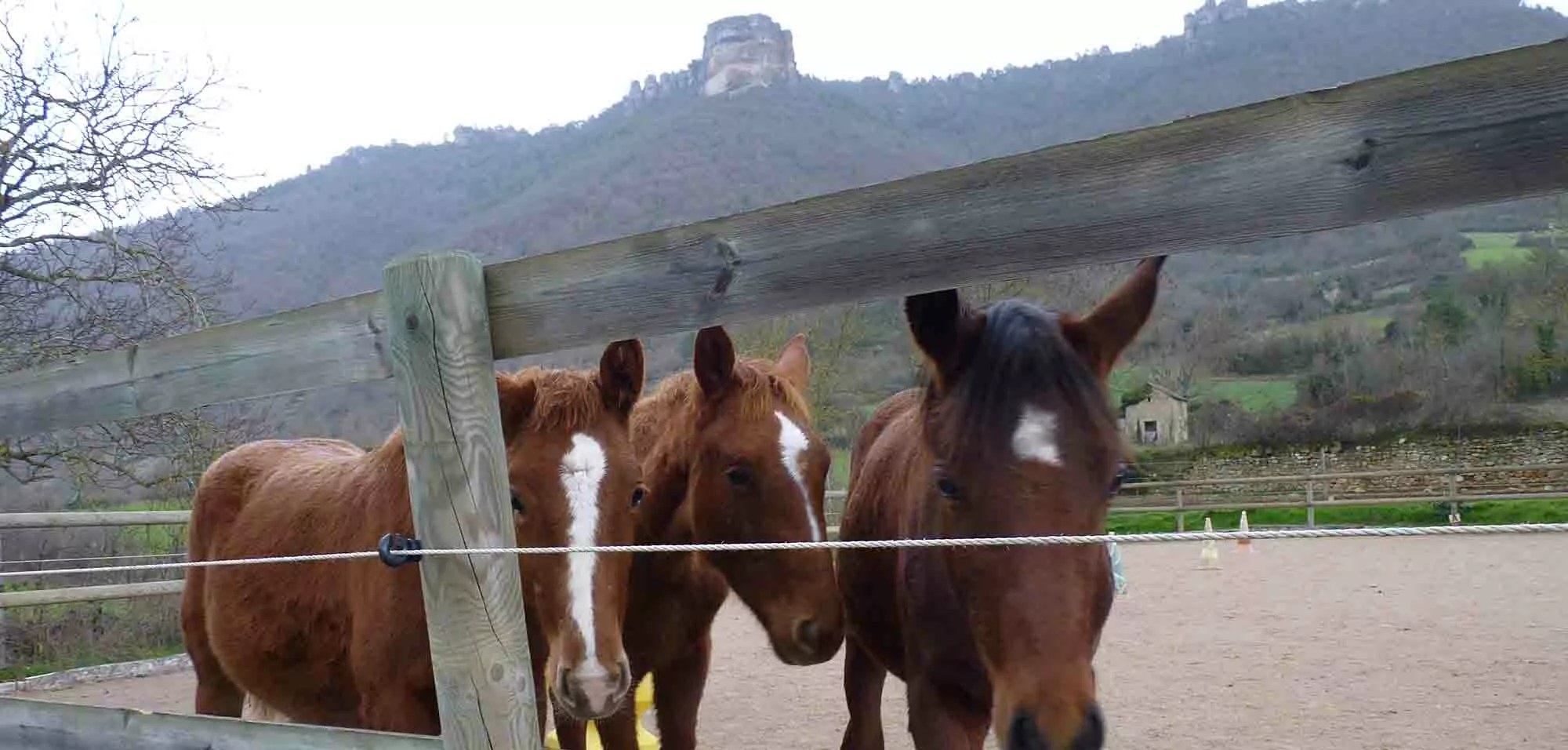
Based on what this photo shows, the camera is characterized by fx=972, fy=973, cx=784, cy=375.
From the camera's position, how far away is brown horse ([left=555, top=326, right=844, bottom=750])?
149 inches

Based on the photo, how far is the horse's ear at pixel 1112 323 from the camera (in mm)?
2463

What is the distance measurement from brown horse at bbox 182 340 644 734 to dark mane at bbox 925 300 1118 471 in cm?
103

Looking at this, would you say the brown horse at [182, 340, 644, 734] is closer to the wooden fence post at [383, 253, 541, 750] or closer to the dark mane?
the wooden fence post at [383, 253, 541, 750]

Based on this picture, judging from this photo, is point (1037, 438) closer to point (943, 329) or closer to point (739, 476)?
point (943, 329)

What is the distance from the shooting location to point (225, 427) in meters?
10.4

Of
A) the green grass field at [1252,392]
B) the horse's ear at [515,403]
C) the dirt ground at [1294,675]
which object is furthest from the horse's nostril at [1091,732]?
the green grass field at [1252,392]

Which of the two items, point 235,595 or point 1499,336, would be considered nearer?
point 235,595

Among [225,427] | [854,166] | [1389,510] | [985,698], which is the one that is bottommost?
[1389,510]

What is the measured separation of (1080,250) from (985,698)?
5.85ft

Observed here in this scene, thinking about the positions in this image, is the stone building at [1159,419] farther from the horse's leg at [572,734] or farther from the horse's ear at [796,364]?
the horse's leg at [572,734]

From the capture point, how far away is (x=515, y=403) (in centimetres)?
312

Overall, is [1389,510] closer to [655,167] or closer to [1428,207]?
[1428,207]

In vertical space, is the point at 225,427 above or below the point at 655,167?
below

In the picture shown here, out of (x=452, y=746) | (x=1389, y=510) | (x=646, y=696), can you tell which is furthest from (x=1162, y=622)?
(x=1389, y=510)
